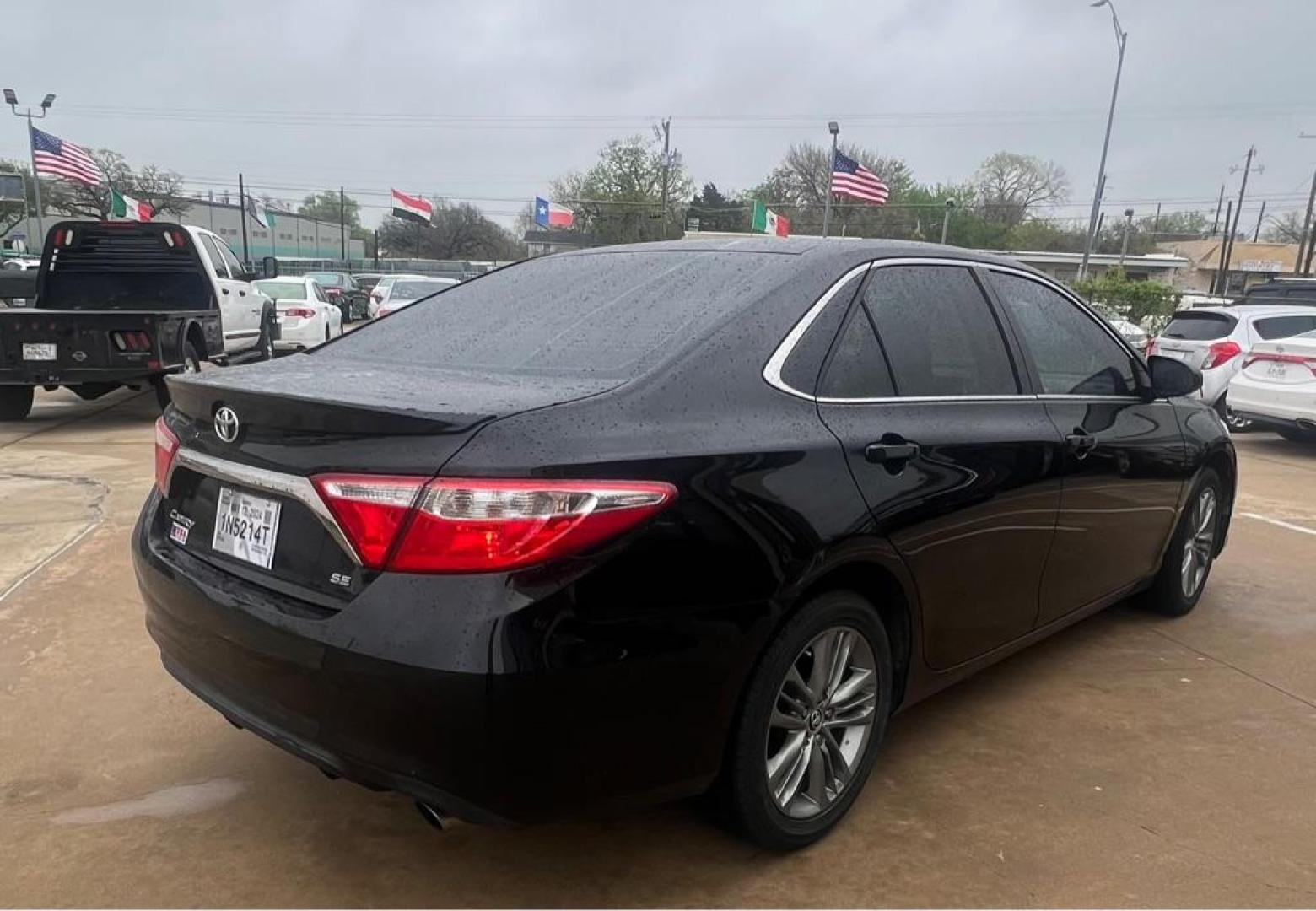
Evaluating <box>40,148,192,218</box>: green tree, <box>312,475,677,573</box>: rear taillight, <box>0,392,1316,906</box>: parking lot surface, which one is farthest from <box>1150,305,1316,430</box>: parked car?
<box>40,148,192,218</box>: green tree

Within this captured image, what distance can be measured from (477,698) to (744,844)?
993 mm

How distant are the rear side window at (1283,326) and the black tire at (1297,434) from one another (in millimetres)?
1230

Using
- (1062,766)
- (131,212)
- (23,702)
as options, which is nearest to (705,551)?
(1062,766)

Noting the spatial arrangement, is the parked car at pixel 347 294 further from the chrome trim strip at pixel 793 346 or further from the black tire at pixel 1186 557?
the chrome trim strip at pixel 793 346

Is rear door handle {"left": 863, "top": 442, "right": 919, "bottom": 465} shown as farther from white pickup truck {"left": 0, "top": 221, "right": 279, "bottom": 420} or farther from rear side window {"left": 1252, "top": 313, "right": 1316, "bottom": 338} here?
rear side window {"left": 1252, "top": 313, "right": 1316, "bottom": 338}

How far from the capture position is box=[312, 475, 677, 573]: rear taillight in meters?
1.81

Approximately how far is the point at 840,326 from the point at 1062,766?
161cm

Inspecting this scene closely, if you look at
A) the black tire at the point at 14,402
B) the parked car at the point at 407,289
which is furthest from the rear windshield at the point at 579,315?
the parked car at the point at 407,289

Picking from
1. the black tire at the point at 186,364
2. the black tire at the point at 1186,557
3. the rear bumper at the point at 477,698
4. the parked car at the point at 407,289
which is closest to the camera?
the rear bumper at the point at 477,698

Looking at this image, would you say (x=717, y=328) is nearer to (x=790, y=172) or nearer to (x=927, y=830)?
(x=927, y=830)

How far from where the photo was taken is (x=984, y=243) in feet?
232

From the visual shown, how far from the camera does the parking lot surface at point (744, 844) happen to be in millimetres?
2316

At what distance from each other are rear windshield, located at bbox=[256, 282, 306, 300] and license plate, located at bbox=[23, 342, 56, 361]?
7.93 m

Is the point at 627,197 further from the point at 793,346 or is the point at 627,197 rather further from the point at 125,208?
the point at 793,346
